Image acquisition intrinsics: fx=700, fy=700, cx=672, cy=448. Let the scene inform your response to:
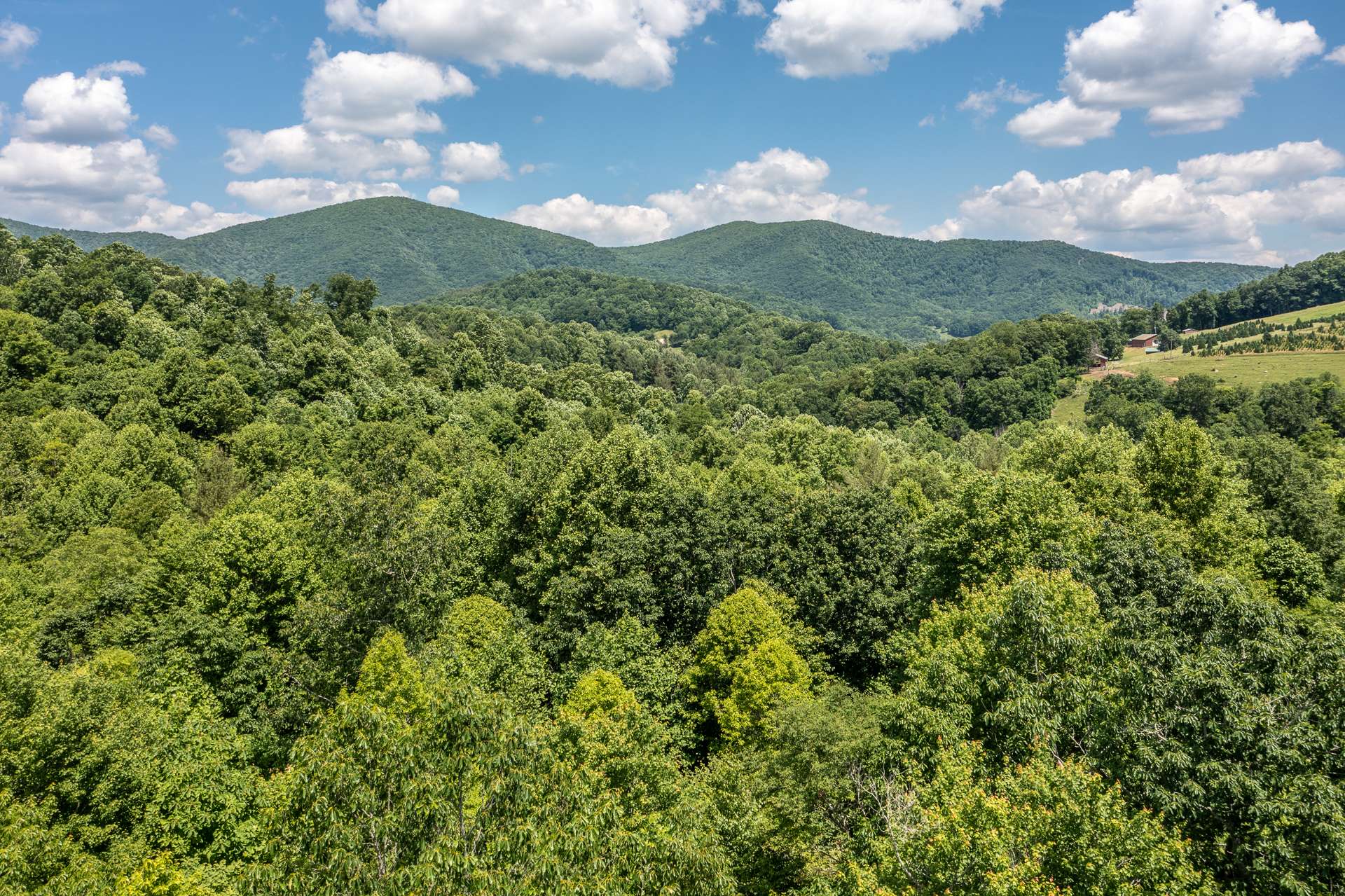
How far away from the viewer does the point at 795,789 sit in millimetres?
20391

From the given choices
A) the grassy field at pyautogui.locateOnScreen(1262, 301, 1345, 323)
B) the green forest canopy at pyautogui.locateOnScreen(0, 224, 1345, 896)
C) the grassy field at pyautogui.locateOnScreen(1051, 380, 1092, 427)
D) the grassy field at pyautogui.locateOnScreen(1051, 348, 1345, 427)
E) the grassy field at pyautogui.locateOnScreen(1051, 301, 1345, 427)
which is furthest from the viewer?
the grassy field at pyautogui.locateOnScreen(1262, 301, 1345, 323)

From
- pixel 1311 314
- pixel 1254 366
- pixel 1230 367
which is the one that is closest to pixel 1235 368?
pixel 1230 367

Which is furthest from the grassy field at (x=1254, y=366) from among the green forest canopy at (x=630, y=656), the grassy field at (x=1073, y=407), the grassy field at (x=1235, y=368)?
the green forest canopy at (x=630, y=656)

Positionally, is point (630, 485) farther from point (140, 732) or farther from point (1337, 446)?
point (1337, 446)

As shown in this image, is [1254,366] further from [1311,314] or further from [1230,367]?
[1311,314]

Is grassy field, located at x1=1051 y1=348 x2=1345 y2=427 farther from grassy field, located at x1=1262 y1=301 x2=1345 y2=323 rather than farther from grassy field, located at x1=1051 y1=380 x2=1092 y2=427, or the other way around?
grassy field, located at x1=1262 y1=301 x2=1345 y2=323

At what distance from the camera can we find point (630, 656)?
29656 millimetres

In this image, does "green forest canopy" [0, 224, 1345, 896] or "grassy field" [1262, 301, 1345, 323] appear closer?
"green forest canopy" [0, 224, 1345, 896]

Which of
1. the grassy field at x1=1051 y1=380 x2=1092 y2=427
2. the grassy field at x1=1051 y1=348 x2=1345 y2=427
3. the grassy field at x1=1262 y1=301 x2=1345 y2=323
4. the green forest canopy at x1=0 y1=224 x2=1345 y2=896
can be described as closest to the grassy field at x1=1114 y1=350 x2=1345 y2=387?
the grassy field at x1=1051 y1=348 x2=1345 y2=427

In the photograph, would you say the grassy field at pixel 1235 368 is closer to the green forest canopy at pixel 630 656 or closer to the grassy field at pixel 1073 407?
the grassy field at pixel 1073 407

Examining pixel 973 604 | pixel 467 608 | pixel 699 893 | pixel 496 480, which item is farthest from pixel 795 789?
pixel 496 480

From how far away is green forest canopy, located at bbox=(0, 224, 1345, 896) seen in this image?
1301 centimetres

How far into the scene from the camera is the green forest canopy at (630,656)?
42.7 feet

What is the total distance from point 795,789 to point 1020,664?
7426mm
